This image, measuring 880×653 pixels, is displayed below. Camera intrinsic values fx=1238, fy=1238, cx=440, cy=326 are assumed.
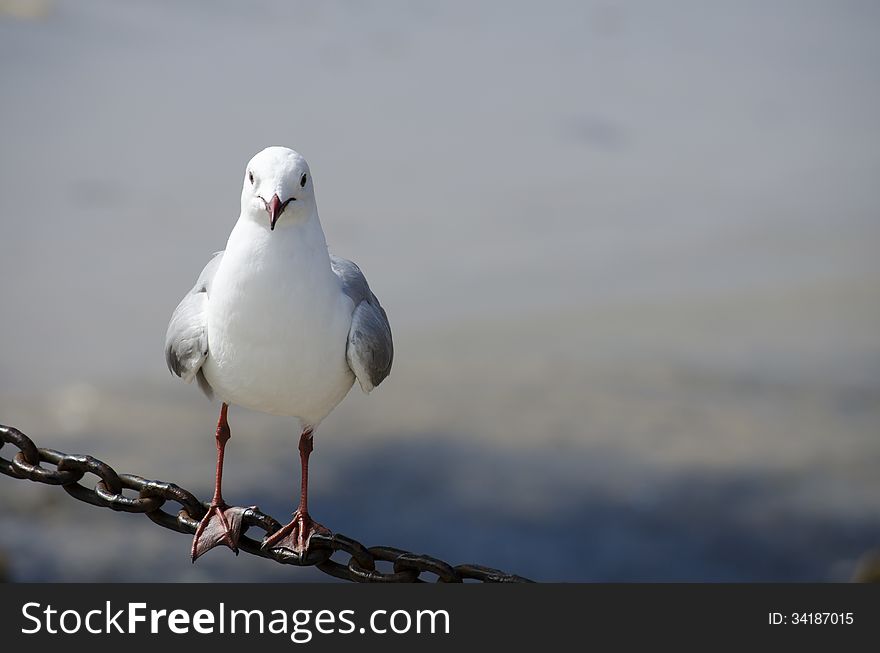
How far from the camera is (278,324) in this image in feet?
5.35

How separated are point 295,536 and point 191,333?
1.07 ft

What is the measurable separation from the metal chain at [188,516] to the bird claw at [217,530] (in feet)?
0.04

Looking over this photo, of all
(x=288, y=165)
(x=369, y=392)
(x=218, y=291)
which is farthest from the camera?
(x=369, y=392)

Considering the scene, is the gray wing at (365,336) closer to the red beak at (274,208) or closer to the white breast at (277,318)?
the white breast at (277,318)

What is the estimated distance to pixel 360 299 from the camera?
5.90ft

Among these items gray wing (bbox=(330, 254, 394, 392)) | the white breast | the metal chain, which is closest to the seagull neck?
the white breast

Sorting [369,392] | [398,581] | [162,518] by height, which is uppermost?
[369,392]

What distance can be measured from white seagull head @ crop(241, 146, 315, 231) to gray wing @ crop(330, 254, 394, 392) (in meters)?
0.17

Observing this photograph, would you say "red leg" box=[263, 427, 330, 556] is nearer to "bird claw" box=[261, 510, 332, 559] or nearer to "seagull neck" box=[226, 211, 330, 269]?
"bird claw" box=[261, 510, 332, 559]

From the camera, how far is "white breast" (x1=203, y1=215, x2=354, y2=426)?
63.9 inches

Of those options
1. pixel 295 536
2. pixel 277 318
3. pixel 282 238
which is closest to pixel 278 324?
pixel 277 318

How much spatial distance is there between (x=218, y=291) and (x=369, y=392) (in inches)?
10.5

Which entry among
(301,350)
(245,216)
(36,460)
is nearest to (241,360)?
(301,350)

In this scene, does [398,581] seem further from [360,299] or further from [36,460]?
[36,460]
